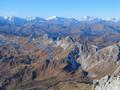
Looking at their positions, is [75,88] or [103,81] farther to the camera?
[75,88]

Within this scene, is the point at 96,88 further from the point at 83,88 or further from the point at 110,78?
the point at 83,88

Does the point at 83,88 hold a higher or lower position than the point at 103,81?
lower

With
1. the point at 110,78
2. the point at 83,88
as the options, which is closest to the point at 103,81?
the point at 110,78

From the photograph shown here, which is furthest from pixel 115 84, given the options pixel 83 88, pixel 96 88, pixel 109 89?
pixel 83 88

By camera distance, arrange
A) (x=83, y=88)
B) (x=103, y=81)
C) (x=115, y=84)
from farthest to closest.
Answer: (x=83, y=88), (x=103, y=81), (x=115, y=84)

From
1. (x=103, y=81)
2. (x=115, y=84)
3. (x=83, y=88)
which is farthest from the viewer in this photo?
(x=83, y=88)

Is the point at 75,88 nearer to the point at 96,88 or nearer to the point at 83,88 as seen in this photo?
the point at 83,88
